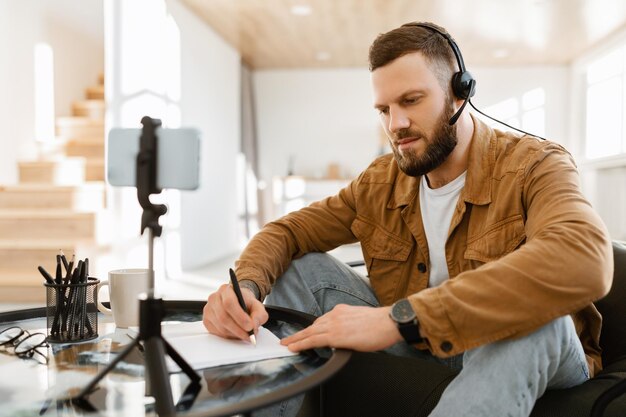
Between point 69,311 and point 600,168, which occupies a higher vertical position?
point 600,168

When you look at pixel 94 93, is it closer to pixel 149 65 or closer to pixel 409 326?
pixel 149 65

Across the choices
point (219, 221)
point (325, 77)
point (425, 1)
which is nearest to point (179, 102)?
point (219, 221)

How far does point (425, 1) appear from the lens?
559 cm

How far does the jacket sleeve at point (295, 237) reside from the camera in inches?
53.4

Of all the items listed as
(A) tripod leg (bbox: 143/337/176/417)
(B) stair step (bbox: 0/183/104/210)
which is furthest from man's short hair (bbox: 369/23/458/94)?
(B) stair step (bbox: 0/183/104/210)

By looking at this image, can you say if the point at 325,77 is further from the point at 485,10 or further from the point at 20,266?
the point at 20,266

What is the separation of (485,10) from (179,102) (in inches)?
124

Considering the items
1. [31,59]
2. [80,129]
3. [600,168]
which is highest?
[31,59]

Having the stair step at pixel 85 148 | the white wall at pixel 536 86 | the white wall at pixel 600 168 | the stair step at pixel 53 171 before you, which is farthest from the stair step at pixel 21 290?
the white wall at pixel 536 86

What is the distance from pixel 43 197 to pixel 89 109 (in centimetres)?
134

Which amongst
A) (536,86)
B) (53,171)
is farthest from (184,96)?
(536,86)

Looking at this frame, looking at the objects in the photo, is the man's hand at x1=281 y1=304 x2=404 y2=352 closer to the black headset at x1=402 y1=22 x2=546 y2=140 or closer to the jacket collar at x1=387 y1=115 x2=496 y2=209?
the jacket collar at x1=387 y1=115 x2=496 y2=209

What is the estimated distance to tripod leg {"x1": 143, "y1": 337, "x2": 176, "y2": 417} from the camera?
0.75m

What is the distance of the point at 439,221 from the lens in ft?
4.82
